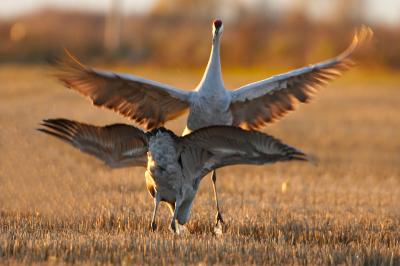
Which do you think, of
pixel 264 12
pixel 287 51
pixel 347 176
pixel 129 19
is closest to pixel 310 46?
pixel 287 51

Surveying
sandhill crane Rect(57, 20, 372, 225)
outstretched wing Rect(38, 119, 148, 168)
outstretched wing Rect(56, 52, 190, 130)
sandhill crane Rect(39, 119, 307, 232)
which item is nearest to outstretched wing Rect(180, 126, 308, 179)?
sandhill crane Rect(39, 119, 307, 232)

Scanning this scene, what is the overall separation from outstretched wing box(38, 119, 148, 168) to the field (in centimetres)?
80

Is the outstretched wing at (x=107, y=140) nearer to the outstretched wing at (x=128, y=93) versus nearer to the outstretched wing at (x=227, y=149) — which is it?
the outstretched wing at (x=227, y=149)

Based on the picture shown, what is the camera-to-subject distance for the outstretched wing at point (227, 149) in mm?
7605

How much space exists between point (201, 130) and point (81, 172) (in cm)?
549

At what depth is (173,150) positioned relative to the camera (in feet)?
27.7

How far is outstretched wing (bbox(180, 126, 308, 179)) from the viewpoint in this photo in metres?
7.61

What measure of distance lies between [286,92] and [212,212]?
179cm

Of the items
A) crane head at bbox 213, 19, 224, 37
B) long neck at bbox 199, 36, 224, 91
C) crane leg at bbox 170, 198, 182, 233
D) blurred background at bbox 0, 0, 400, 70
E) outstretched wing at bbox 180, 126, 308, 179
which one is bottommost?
crane leg at bbox 170, 198, 182, 233

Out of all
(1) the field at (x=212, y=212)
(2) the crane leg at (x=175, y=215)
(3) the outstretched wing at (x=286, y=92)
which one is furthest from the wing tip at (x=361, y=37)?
(2) the crane leg at (x=175, y=215)

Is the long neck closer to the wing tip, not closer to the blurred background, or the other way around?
the wing tip

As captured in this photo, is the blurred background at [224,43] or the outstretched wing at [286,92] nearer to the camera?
the outstretched wing at [286,92]

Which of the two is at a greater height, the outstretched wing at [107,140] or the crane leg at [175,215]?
the outstretched wing at [107,140]

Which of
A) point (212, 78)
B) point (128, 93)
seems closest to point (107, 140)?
point (128, 93)
